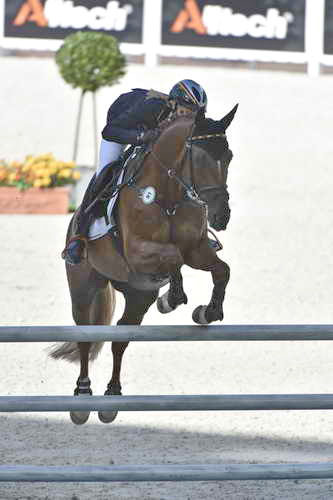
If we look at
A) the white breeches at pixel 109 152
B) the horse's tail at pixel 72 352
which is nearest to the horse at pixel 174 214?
the white breeches at pixel 109 152

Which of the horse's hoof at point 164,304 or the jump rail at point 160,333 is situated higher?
the jump rail at point 160,333

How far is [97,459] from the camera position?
7082 millimetres

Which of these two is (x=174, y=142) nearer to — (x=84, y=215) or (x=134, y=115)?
(x=134, y=115)

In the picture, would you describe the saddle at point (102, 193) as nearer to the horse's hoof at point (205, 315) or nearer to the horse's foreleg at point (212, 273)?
the horse's foreleg at point (212, 273)

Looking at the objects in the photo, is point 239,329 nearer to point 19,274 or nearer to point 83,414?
point 83,414

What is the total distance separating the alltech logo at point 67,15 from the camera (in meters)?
26.3

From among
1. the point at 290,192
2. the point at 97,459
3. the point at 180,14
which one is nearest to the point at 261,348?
the point at 97,459

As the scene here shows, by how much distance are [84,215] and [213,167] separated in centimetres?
126

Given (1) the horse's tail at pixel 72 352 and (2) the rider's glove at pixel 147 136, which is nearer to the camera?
(2) the rider's glove at pixel 147 136

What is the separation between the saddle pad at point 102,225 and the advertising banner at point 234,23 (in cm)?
2111

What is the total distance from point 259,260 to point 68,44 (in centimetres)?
596

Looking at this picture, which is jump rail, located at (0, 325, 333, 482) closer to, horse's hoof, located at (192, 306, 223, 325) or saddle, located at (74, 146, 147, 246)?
horse's hoof, located at (192, 306, 223, 325)

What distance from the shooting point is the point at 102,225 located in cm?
627

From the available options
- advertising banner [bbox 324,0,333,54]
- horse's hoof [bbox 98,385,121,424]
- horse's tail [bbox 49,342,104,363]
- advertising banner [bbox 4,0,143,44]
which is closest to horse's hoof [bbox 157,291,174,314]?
horse's hoof [bbox 98,385,121,424]
